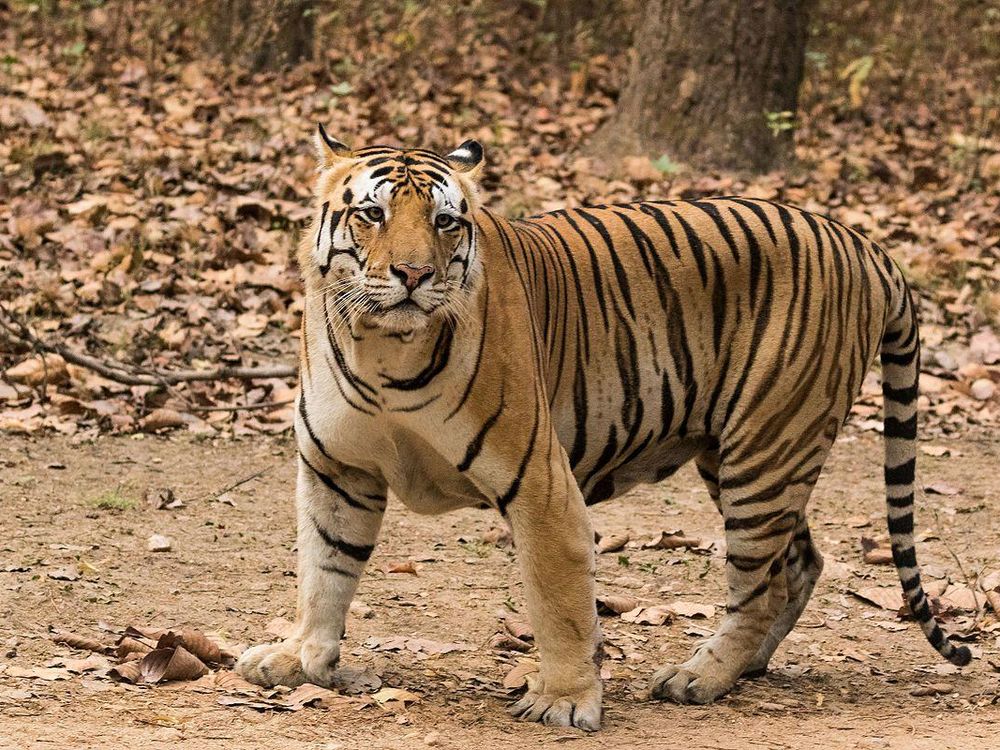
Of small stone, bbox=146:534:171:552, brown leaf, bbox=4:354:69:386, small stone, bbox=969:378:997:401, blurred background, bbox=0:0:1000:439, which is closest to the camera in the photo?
small stone, bbox=146:534:171:552

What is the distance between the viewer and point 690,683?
4480 mm

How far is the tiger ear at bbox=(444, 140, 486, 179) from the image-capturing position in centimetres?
408

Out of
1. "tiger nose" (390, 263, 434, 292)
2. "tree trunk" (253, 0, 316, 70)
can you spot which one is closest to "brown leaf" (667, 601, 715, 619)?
"tiger nose" (390, 263, 434, 292)

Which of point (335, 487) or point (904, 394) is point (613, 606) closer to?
point (904, 394)

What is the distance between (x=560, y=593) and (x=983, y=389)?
4630 mm

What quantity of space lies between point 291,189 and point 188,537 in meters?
4.21

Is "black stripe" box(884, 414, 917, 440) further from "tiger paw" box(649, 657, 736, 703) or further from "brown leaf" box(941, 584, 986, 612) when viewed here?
"tiger paw" box(649, 657, 736, 703)

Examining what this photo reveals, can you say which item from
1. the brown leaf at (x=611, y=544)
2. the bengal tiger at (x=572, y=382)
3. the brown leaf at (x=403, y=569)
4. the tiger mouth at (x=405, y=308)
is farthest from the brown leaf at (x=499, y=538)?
the tiger mouth at (x=405, y=308)

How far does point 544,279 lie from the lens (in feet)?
14.2

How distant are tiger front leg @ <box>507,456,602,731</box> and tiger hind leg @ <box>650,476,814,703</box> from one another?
0.53 meters

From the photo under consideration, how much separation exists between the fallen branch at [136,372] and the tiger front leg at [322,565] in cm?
260

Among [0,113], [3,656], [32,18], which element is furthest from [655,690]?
[32,18]

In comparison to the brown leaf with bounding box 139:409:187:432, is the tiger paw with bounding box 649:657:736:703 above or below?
below

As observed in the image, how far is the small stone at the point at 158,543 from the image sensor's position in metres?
5.36
